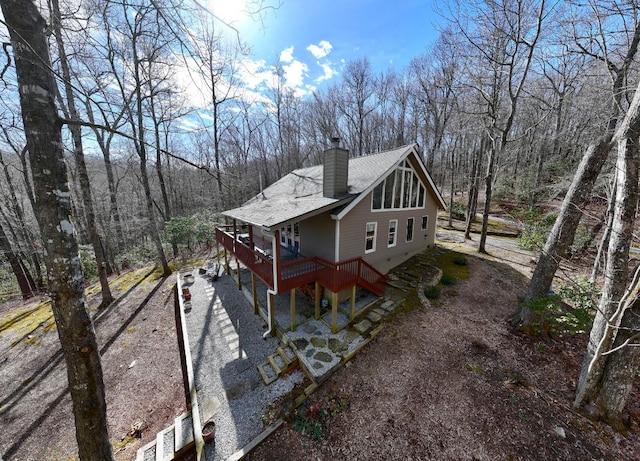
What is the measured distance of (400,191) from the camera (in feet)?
36.0

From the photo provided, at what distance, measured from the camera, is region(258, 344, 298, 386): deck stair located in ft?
22.0

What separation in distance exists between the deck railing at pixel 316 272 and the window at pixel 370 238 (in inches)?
52.9

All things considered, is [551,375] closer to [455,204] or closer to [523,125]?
[455,204]

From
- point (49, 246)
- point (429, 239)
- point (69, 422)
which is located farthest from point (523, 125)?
point (69, 422)

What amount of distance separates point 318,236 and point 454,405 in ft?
21.8

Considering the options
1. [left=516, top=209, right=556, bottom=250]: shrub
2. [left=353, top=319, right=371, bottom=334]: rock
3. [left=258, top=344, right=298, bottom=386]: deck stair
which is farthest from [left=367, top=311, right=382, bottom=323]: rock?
[left=516, top=209, right=556, bottom=250]: shrub

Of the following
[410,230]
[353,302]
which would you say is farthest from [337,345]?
[410,230]

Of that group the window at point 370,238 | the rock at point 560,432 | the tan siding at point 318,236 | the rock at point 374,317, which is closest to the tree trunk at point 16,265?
the tan siding at point 318,236

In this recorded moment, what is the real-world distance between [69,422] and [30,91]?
26.3 feet

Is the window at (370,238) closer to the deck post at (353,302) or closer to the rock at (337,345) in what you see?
the deck post at (353,302)

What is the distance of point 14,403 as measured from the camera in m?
6.49

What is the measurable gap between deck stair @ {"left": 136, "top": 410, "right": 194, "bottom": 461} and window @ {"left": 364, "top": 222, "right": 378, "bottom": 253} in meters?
7.97

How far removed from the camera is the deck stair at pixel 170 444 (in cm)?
502

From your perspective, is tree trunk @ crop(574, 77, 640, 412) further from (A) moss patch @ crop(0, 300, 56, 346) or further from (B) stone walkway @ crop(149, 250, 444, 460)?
(A) moss patch @ crop(0, 300, 56, 346)
